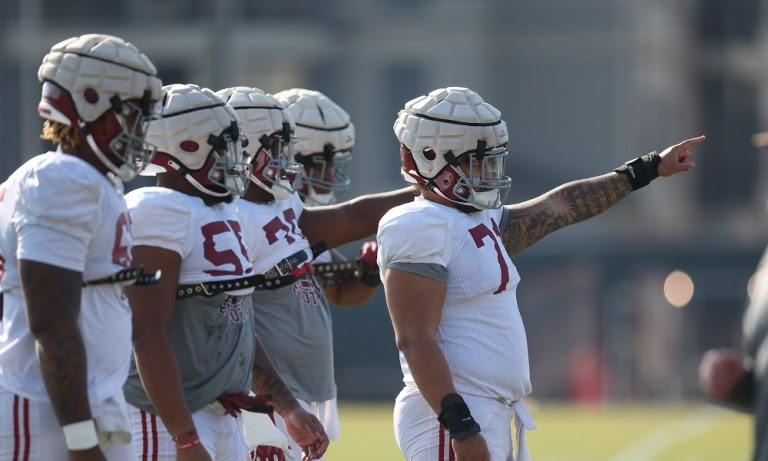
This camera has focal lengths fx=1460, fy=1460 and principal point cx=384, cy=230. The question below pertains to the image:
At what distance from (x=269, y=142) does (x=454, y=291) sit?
1069 millimetres

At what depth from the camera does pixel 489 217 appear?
5363mm

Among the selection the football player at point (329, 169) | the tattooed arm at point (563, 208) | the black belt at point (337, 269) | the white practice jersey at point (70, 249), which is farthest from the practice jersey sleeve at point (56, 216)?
the football player at point (329, 169)

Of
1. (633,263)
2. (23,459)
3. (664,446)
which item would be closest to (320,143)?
(23,459)

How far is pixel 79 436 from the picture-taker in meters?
3.98

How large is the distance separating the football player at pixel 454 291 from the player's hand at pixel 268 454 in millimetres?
551

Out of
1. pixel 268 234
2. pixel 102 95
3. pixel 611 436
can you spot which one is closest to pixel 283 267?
pixel 268 234

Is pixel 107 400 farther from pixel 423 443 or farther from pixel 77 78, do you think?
pixel 423 443

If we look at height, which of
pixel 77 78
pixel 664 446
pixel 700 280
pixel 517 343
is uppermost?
pixel 77 78

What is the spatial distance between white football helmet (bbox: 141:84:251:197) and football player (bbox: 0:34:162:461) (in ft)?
1.95

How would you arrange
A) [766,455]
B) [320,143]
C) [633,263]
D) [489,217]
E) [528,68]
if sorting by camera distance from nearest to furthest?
1. [766,455]
2. [489,217]
3. [320,143]
4. [633,263]
5. [528,68]

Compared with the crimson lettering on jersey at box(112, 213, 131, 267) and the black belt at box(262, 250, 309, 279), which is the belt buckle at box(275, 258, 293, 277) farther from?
the crimson lettering on jersey at box(112, 213, 131, 267)

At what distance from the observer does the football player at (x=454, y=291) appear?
16.2 ft

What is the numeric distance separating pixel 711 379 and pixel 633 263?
2177 cm

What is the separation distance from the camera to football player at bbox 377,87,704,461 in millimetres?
4930
